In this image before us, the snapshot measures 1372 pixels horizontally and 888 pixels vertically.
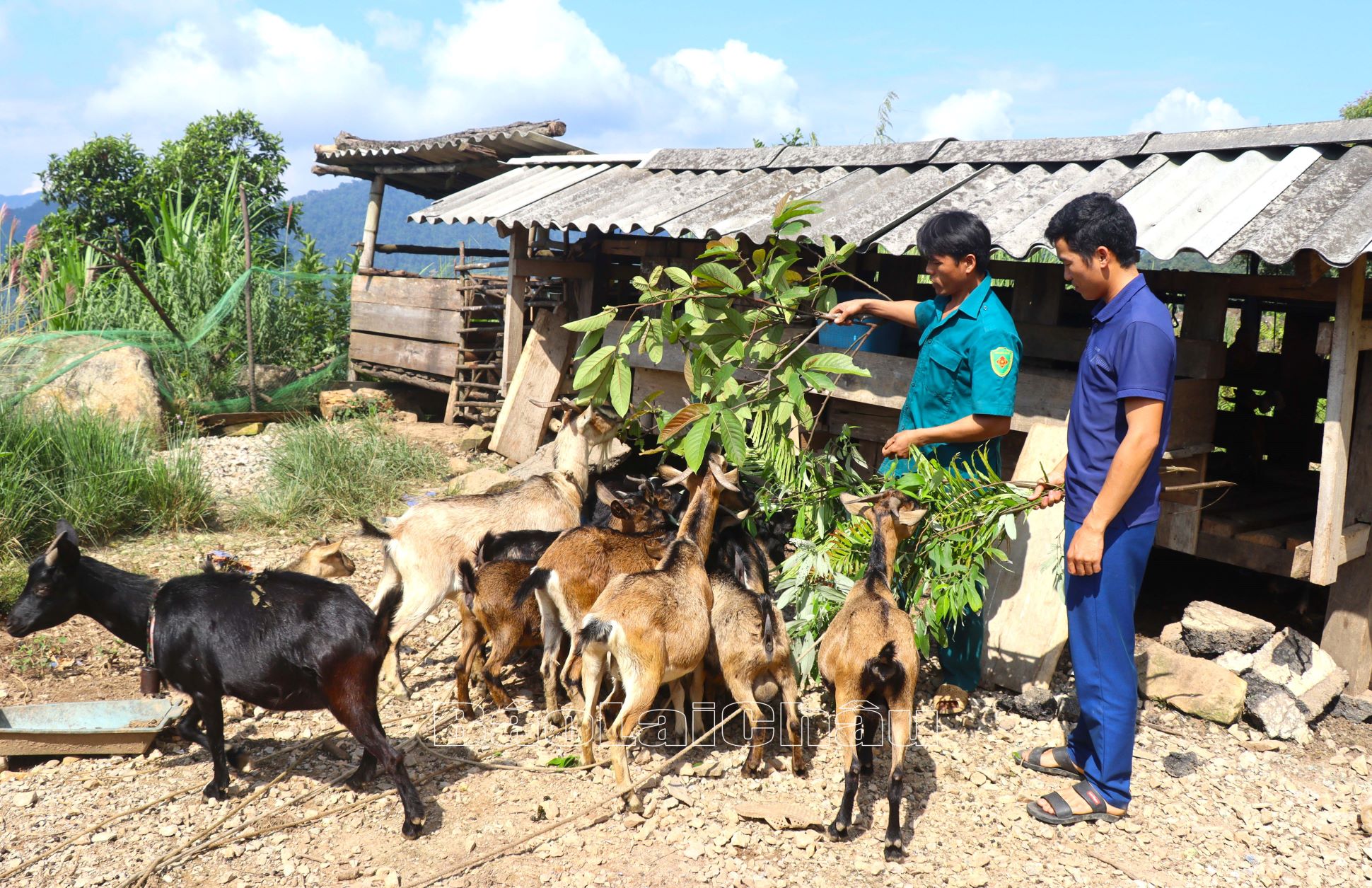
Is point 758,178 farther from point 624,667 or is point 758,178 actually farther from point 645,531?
point 624,667

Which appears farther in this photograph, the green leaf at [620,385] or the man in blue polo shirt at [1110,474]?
the green leaf at [620,385]

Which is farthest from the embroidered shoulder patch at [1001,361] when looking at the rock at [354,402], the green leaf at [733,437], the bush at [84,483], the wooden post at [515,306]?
the rock at [354,402]

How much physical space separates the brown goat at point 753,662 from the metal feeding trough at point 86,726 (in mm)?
2435

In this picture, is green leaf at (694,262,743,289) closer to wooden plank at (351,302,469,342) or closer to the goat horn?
the goat horn

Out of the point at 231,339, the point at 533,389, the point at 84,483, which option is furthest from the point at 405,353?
the point at 84,483

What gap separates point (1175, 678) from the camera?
201 inches

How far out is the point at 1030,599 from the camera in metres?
5.10

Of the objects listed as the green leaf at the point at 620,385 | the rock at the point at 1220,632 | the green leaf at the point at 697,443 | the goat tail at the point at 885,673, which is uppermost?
the green leaf at the point at 620,385

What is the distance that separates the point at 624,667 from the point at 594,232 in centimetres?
527

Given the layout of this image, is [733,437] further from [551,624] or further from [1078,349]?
[1078,349]

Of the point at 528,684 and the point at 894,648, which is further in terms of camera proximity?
the point at 528,684

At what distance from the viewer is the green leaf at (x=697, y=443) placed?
455 centimetres

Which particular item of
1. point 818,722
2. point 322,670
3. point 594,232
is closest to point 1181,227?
point 818,722

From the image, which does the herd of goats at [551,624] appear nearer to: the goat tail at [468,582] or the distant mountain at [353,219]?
the goat tail at [468,582]
